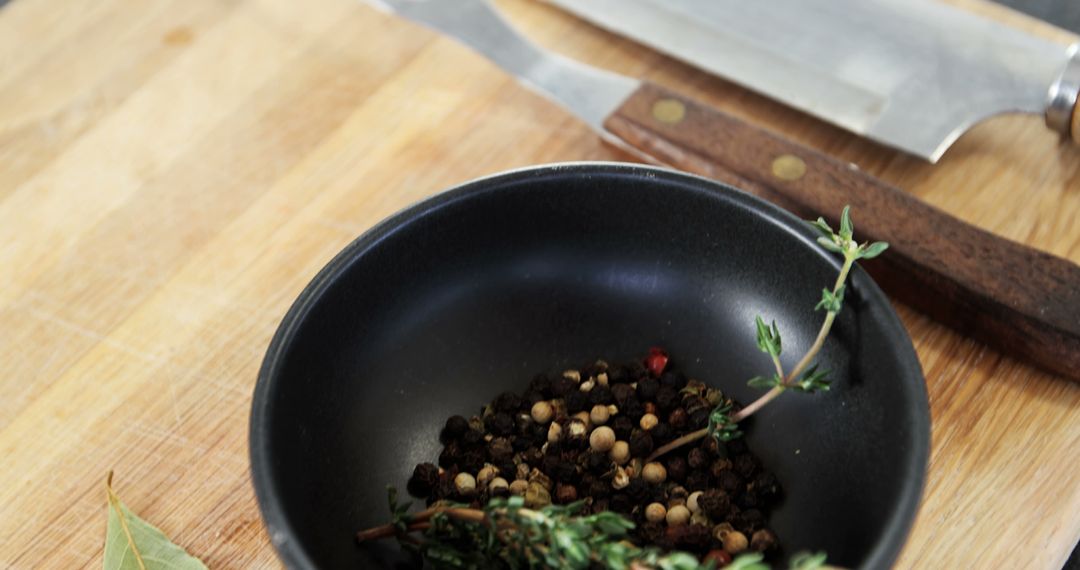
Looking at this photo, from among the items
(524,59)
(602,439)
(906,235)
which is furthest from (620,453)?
(524,59)

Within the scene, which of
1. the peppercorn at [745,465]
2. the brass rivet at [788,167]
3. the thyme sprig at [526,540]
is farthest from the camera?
the brass rivet at [788,167]

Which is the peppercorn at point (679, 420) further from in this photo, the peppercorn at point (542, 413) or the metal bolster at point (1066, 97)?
the metal bolster at point (1066, 97)

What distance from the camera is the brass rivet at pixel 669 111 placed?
1.18m

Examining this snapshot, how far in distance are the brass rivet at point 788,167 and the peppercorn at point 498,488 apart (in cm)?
42

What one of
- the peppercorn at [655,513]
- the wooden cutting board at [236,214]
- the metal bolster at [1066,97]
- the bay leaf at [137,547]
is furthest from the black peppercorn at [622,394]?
the metal bolster at [1066,97]

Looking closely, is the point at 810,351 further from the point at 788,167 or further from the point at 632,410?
the point at 788,167

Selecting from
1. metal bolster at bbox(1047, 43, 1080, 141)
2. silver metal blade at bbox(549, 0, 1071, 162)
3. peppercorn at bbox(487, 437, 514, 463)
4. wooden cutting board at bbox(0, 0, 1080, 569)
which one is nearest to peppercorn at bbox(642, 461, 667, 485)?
peppercorn at bbox(487, 437, 514, 463)

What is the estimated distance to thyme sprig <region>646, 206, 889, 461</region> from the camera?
84 centimetres

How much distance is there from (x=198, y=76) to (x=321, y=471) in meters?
0.61

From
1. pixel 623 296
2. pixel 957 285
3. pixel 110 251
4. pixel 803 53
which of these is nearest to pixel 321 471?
pixel 623 296

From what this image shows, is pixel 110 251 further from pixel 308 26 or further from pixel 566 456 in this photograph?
pixel 566 456

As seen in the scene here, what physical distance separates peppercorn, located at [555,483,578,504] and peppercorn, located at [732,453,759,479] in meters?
0.13

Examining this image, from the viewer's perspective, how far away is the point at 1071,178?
1.18 m

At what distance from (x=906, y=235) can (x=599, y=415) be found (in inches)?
12.9
